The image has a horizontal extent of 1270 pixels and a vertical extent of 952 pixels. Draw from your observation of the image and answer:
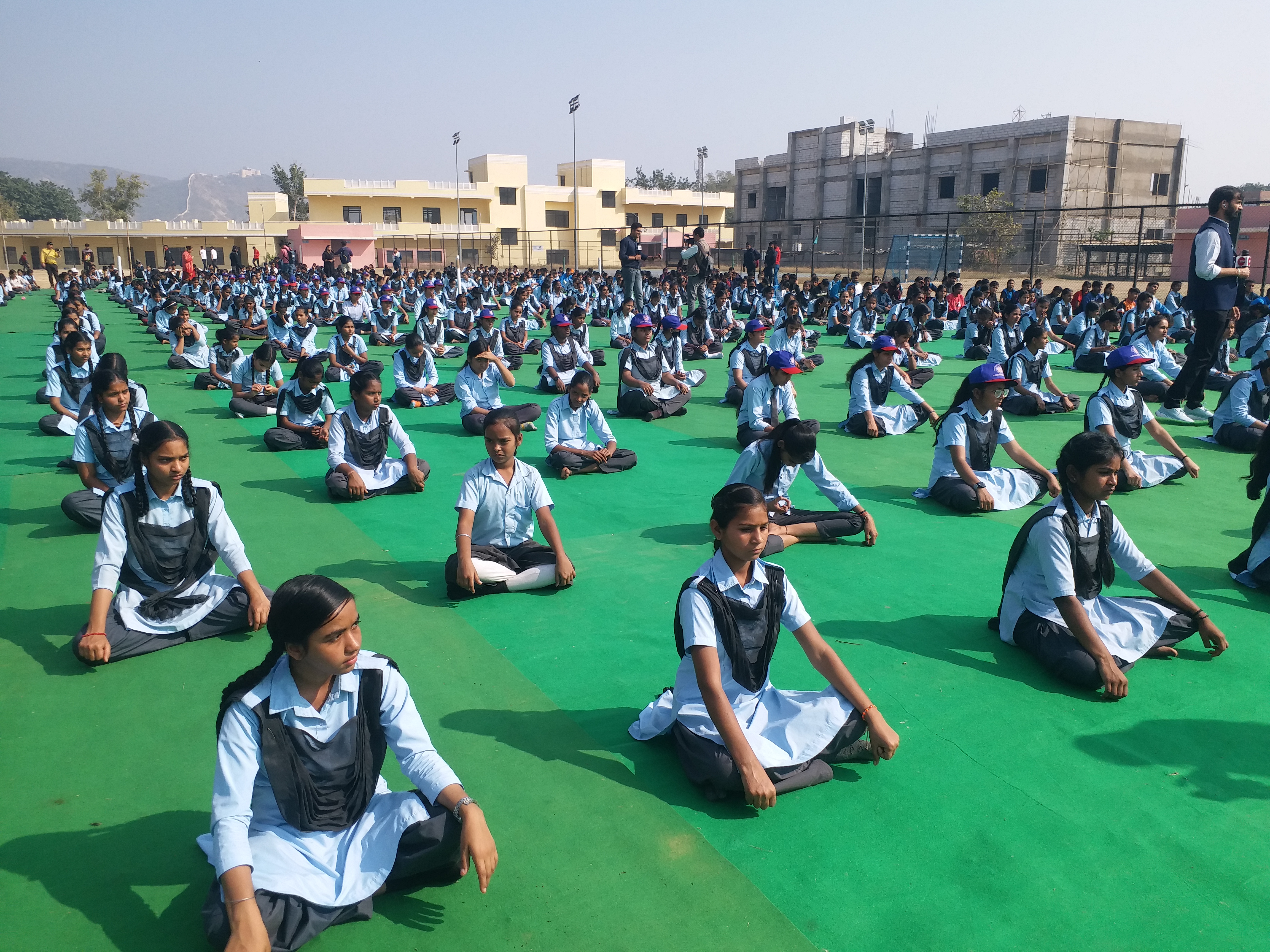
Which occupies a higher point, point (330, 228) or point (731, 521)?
point (330, 228)

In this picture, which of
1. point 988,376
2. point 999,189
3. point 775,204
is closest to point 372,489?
point 988,376

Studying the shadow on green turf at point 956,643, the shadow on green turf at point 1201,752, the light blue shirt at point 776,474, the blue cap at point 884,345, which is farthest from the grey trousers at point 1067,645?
the blue cap at point 884,345

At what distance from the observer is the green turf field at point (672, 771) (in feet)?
8.68

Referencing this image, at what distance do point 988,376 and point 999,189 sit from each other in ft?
114

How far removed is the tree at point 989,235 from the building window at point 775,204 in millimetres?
12725

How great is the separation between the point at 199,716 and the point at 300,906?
1.60m

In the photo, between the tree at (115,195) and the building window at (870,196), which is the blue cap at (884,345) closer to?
the building window at (870,196)

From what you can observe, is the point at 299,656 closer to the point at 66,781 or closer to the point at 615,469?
the point at 66,781

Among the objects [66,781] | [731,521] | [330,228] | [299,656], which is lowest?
[66,781]

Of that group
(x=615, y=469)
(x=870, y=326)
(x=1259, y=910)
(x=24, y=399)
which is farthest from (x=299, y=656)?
(x=870, y=326)

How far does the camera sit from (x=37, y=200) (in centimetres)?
8688

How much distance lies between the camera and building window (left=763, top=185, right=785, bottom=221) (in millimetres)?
47031

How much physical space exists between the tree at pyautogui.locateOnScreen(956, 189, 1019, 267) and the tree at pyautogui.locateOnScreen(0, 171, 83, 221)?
7858 cm

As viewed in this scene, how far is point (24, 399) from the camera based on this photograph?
1174cm
